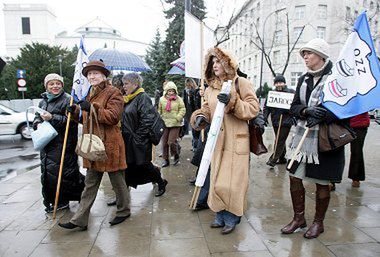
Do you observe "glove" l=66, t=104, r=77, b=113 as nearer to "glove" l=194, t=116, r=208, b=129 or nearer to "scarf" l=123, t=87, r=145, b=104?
"scarf" l=123, t=87, r=145, b=104

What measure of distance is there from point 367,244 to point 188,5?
853 centimetres

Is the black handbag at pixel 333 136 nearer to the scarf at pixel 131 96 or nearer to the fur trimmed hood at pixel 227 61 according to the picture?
the fur trimmed hood at pixel 227 61

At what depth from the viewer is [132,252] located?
317 centimetres

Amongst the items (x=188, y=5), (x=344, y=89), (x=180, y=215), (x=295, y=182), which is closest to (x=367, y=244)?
(x=295, y=182)

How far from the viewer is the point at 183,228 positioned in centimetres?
374

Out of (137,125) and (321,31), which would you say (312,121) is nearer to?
(137,125)

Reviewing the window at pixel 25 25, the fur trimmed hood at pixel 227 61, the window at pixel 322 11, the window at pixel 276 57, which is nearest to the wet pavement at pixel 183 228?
the fur trimmed hood at pixel 227 61

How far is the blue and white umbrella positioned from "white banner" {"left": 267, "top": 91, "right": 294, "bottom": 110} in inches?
132

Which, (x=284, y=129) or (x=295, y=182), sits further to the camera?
(x=284, y=129)

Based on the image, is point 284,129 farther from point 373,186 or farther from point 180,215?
point 180,215

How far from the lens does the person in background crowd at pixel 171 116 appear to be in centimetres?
667

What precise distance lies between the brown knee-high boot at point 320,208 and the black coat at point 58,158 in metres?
3.06

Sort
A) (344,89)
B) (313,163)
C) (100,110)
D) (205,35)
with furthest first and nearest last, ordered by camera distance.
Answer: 1. (205,35)
2. (100,110)
3. (313,163)
4. (344,89)

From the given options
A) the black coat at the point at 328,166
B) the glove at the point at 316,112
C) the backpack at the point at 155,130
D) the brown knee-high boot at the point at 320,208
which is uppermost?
the glove at the point at 316,112
